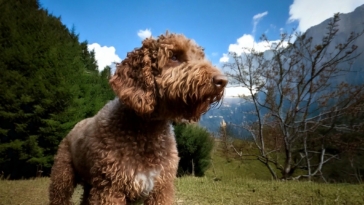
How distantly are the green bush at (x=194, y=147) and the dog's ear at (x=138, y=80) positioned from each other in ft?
31.9

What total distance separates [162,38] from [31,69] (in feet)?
35.0

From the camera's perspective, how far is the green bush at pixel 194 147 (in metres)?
12.3

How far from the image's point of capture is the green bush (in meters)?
12.3

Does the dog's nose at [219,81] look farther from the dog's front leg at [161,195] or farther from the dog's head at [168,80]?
the dog's front leg at [161,195]

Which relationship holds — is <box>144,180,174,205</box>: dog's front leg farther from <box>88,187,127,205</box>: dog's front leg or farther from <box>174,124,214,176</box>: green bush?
<box>174,124,214,176</box>: green bush

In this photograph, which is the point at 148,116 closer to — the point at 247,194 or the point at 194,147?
the point at 247,194

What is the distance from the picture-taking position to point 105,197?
248 centimetres

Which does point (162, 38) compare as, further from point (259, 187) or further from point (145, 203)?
point (259, 187)

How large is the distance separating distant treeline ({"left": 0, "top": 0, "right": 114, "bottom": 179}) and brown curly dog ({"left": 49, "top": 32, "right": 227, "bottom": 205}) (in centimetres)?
900

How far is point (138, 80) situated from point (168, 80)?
0.26m

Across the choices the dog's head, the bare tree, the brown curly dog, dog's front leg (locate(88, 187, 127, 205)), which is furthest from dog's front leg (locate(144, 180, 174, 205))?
the bare tree

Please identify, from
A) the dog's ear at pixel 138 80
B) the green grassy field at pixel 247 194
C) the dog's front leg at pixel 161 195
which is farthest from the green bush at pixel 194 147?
the dog's ear at pixel 138 80

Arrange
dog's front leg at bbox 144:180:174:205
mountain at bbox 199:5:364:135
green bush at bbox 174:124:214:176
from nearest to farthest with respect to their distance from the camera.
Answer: dog's front leg at bbox 144:180:174:205
mountain at bbox 199:5:364:135
green bush at bbox 174:124:214:176

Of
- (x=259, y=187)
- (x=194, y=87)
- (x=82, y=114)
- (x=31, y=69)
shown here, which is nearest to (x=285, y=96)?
(x=259, y=187)
